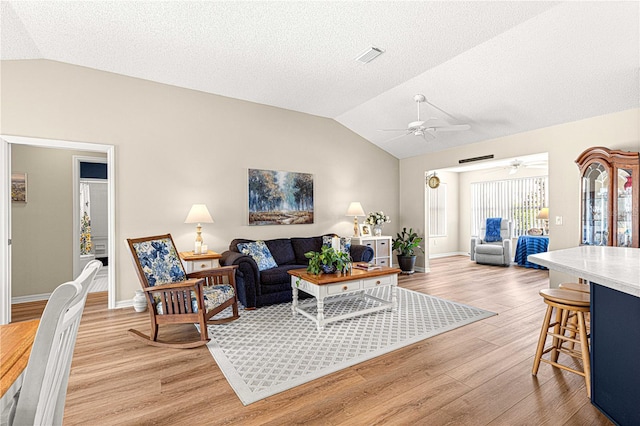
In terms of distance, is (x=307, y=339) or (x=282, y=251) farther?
(x=282, y=251)

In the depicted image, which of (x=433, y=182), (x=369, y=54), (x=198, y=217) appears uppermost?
(x=369, y=54)

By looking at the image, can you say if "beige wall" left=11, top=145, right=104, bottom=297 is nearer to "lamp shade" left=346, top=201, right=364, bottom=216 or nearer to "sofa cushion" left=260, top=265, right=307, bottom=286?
"sofa cushion" left=260, top=265, right=307, bottom=286

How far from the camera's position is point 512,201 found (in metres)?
8.15

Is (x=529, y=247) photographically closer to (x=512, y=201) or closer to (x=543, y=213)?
(x=543, y=213)

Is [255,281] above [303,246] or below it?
below

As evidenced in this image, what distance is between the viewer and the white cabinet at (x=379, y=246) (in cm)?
598

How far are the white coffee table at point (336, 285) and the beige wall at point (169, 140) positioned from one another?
1.88 meters

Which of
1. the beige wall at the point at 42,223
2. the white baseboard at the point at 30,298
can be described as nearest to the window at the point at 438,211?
the beige wall at the point at 42,223

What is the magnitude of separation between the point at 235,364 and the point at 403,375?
4.52ft

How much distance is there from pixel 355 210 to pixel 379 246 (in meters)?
0.91

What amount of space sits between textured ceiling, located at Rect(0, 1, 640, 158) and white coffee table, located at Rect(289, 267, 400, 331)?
8.44 ft

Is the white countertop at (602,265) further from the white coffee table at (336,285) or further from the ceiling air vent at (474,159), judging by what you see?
the ceiling air vent at (474,159)

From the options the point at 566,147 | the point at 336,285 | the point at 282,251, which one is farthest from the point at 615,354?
the point at 282,251

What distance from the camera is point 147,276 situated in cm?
318
